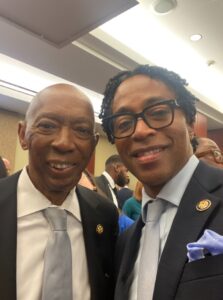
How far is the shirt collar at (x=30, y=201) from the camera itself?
1.33 metres

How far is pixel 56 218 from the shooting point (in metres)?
1.33

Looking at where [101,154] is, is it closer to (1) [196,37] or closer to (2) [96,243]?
(1) [196,37]

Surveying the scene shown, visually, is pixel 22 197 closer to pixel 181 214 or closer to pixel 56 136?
pixel 56 136

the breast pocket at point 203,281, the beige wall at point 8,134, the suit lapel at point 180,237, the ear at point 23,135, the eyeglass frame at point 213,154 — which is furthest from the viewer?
the beige wall at point 8,134

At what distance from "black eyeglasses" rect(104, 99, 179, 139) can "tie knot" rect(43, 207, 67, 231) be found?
360mm

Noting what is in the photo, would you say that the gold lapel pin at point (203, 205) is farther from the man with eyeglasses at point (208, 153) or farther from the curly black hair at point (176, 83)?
the man with eyeglasses at point (208, 153)

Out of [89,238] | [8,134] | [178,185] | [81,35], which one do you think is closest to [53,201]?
[89,238]

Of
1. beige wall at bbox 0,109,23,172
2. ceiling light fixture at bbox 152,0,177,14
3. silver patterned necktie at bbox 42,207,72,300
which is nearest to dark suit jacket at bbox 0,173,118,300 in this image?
silver patterned necktie at bbox 42,207,72,300

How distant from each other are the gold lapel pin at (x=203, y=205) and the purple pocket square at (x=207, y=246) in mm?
127

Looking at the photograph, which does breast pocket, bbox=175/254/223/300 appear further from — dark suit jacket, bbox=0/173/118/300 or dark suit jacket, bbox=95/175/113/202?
dark suit jacket, bbox=95/175/113/202

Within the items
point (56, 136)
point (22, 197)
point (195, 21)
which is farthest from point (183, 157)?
point (195, 21)

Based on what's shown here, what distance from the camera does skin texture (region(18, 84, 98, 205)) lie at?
136cm

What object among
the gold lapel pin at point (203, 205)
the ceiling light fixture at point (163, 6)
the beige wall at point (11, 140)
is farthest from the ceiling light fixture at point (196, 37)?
the gold lapel pin at point (203, 205)

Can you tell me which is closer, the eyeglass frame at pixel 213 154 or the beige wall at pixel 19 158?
the eyeglass frame at pixel 213 154
